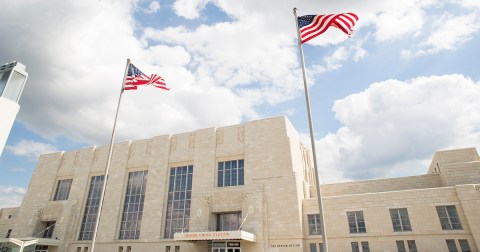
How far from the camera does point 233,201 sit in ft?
88.5

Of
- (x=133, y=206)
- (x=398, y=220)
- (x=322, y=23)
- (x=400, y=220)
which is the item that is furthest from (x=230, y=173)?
(x=322, y=23)

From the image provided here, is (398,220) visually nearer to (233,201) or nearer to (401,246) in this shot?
(401,246)

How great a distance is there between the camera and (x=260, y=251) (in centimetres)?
2409

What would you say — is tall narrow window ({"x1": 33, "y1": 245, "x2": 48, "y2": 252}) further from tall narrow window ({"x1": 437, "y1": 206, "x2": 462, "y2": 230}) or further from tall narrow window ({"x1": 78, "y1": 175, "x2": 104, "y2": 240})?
tall narrow window ({"x1": 437, "y1": 206, "x2": 462, "y2": 230})

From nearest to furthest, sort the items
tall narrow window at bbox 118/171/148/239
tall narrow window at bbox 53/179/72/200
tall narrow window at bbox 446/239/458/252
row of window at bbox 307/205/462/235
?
tall narrow window at bbox 446/239/458/252, row of window at bbox 307/205/462/235, tall narrow window at bbox 118/171/148/239, tall narrow window at bbox 53/179/72/200

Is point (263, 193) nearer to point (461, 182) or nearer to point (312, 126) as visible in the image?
point (312, 126)

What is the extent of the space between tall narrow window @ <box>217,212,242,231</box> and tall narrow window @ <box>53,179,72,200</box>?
21977 millimetres

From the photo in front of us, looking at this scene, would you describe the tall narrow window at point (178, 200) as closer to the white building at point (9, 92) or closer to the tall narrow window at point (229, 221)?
the tall narrow window at point (229, 221)

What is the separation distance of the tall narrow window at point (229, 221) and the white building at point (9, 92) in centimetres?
2088

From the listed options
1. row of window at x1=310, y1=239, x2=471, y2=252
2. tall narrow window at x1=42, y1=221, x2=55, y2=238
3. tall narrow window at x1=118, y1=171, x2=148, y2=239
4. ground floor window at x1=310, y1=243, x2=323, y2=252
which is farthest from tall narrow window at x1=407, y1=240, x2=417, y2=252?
tall narrow window at x1=42, y1=221, x2=55, y2=238

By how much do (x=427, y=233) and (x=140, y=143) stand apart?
30.2 meters

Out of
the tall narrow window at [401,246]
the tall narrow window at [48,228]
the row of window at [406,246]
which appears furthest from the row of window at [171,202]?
the tall narrow window at [401,246]

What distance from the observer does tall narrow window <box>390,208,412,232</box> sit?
22.6 meters

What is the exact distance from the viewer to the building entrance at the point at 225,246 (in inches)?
974
